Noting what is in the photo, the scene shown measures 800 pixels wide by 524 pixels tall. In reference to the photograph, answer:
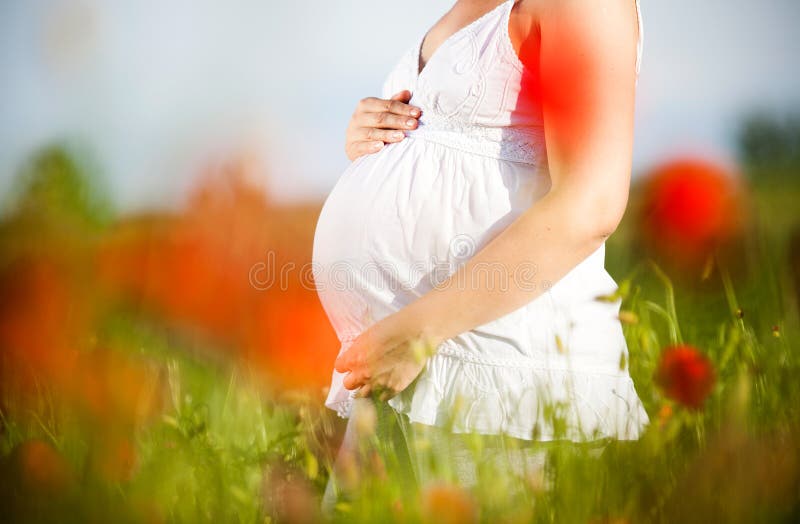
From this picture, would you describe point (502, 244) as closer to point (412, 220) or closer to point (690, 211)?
point (412, 220)

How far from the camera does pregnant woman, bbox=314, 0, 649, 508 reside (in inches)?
42.1

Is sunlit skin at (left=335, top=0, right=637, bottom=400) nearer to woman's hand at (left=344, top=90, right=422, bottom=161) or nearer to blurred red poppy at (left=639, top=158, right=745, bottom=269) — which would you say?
woman's hand at (left=344, top=90, right=422, bottom=161)

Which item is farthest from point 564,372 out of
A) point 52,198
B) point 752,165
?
point 52,198

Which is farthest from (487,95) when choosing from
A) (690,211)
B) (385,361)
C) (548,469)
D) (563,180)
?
A: (690,211)

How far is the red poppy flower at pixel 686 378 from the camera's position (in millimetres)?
896

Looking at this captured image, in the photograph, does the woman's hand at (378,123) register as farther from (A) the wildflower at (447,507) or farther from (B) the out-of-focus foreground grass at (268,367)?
(A) the wildflower at (447,507)

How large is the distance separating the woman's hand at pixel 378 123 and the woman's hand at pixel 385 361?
41 centimetres

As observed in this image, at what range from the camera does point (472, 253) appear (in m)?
1.18

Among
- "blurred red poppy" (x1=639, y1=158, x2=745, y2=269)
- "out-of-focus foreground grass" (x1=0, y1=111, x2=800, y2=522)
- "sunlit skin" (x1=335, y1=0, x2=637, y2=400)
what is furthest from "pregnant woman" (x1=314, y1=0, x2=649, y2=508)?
"blurred red poppy" (x1=639, y1=158, x2=745, y2=269)

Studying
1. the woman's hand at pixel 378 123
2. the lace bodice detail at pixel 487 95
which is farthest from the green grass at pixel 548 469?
the woman's hand at pixel 378 123

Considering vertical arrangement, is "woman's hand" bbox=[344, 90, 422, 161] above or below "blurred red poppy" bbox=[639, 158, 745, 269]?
above

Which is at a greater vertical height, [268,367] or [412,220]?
[412,220]

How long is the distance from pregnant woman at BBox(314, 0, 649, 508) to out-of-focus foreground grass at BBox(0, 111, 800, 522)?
0.10 metres

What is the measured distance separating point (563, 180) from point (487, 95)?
22 centimetres
